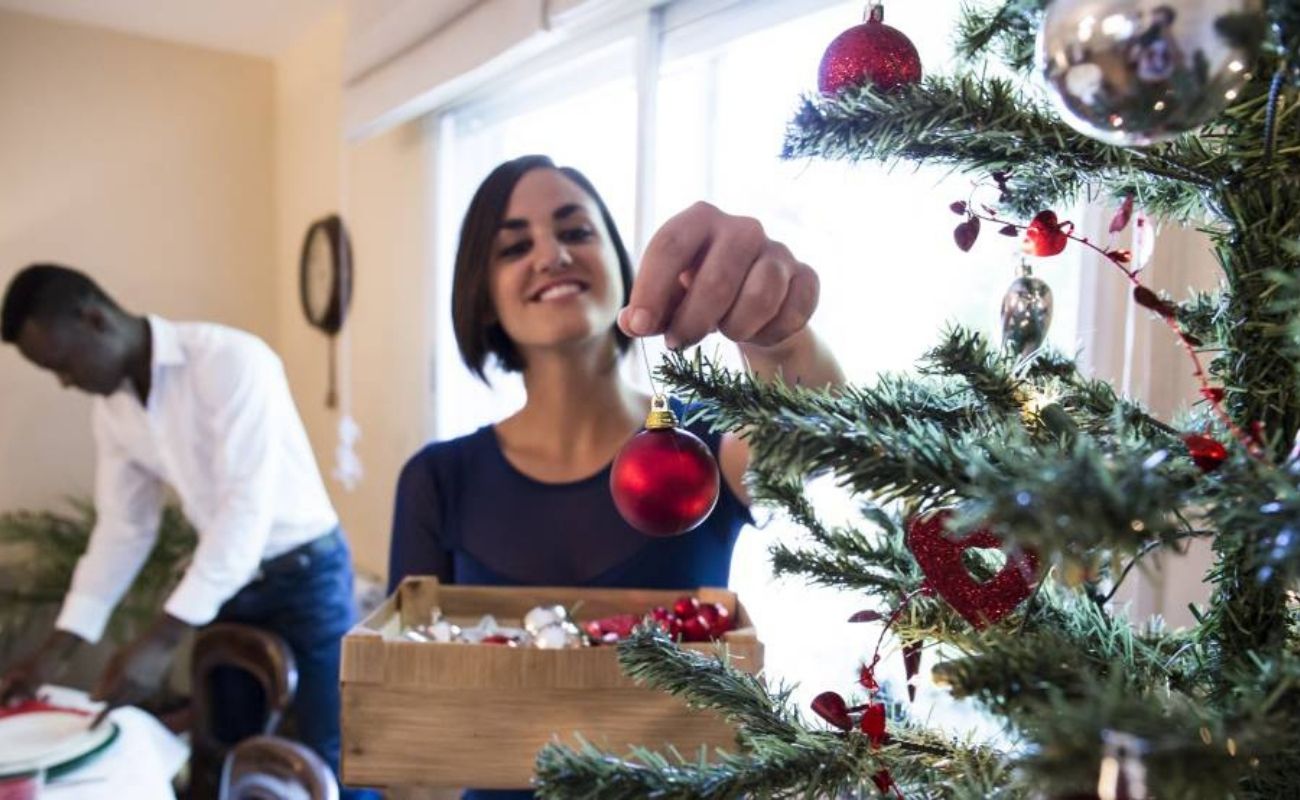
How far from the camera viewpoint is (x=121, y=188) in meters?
2.45

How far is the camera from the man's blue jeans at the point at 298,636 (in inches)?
62.1

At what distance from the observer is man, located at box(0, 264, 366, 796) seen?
1.49m

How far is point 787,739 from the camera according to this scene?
15.0 inches

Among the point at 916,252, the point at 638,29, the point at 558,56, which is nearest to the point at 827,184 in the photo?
the point at 916,252

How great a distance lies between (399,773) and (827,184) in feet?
2.83

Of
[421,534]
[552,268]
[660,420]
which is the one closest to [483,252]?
[552,268]

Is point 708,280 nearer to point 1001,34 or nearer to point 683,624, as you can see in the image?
point 1001,34

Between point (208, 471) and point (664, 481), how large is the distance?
155cm

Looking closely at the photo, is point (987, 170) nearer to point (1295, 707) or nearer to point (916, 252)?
point (1295, 707)

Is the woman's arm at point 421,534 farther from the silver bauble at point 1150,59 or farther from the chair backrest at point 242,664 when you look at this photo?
the silver bauble at point 1150,59

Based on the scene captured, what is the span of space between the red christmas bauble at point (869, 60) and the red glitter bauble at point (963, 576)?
0.20 meters

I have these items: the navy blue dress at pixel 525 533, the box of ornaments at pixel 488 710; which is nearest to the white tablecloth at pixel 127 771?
the navy blue dress at pixel 525 533

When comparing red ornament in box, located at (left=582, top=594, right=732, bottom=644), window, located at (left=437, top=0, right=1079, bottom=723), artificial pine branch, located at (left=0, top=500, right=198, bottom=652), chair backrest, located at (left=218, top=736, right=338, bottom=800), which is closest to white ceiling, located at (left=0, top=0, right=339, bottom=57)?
window, located at (left=437, top=0, right=1079, bottom=723)

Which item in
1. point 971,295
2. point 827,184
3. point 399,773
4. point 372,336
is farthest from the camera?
point 372,336
